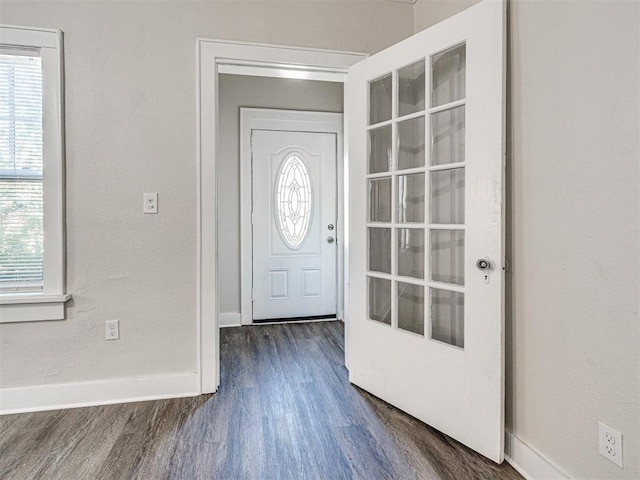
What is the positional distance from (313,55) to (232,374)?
216 cm

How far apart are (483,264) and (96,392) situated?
7.22 feet

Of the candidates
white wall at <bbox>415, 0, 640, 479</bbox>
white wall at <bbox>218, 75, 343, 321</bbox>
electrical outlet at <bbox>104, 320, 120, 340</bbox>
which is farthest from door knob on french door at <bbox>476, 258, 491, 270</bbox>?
white wall at <bbox>218, 75, 343, 321</bbox>

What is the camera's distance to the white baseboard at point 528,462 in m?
1.46

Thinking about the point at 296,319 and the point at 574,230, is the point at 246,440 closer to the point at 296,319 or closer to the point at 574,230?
the point at 574,230

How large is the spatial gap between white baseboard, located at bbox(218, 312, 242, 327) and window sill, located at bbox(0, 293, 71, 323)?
1.77 meters

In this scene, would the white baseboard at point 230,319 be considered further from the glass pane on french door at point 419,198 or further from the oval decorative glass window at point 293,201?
the glass pane on french door at point 419,198

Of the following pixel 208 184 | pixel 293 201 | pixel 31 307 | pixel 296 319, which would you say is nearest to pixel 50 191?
pixel 31 307

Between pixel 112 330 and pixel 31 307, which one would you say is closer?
pixel 31 307

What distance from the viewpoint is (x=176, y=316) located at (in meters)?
2.30

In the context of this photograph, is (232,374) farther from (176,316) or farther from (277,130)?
(277,130)

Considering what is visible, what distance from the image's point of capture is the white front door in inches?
152

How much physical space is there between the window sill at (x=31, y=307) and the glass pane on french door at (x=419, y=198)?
5.78 ft

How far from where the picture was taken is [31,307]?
210 cm

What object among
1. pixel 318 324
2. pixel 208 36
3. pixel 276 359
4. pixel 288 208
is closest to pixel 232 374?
pixel 276 359
